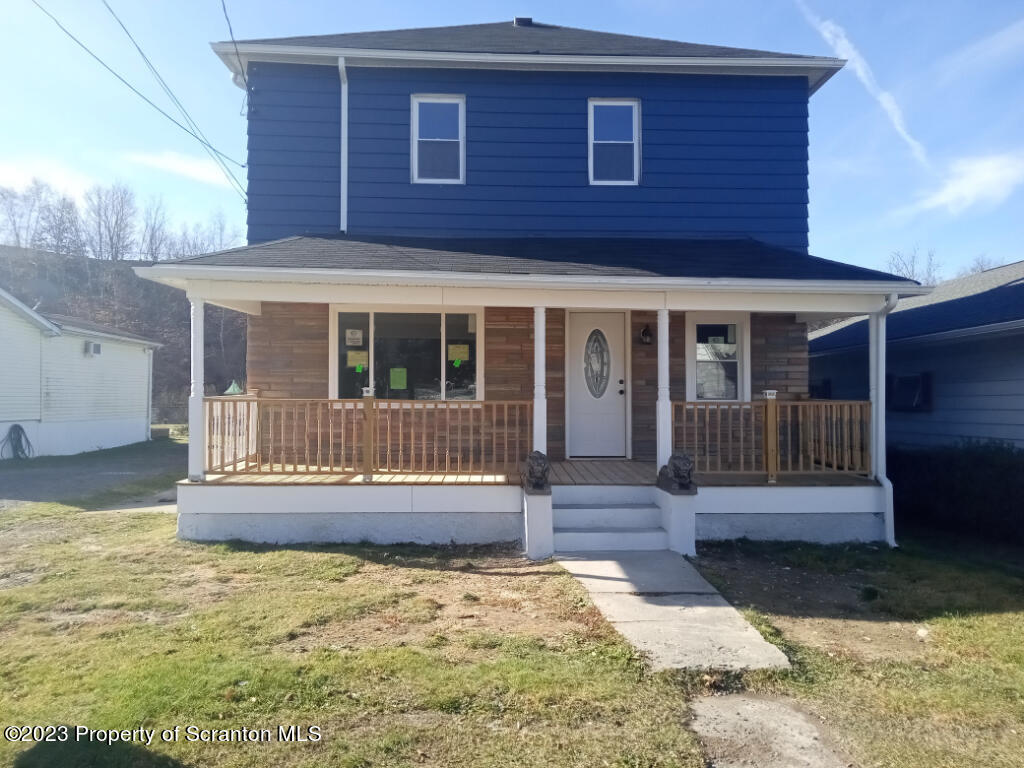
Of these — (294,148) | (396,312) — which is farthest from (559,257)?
(294,148)

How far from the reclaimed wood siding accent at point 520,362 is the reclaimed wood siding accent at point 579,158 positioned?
1293 mm

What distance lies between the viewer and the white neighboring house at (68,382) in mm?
16031

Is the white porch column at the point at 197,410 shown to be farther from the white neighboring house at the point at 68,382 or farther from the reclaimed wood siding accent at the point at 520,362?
the white neighboring house at the point at 68,382

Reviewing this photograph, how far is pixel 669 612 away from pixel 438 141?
23.5 feet

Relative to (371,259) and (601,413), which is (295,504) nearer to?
(371,259)

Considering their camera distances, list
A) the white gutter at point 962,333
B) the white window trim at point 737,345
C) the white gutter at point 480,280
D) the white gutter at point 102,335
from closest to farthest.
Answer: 1. the white gutter at point 480,280
2. the white gutter at point 962,333
3. the white window trim at point 737,345
4. the white gutter at point 102,335

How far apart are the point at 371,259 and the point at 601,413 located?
3.76m

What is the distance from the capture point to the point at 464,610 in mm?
5156

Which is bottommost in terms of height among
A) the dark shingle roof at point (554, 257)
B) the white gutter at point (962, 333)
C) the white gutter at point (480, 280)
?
the white gutter at point (962, 333)

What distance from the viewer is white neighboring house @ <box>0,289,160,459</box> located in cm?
1603

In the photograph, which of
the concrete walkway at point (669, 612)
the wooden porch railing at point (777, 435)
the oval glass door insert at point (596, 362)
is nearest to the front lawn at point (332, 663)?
the concrete walkway at point (669, 612)

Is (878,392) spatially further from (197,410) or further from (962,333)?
(197,410)

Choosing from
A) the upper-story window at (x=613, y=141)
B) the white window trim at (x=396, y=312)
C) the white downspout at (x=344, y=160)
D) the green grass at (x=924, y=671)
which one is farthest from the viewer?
the upper-story window at (x=613, y=141)

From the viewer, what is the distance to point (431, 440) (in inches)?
357
